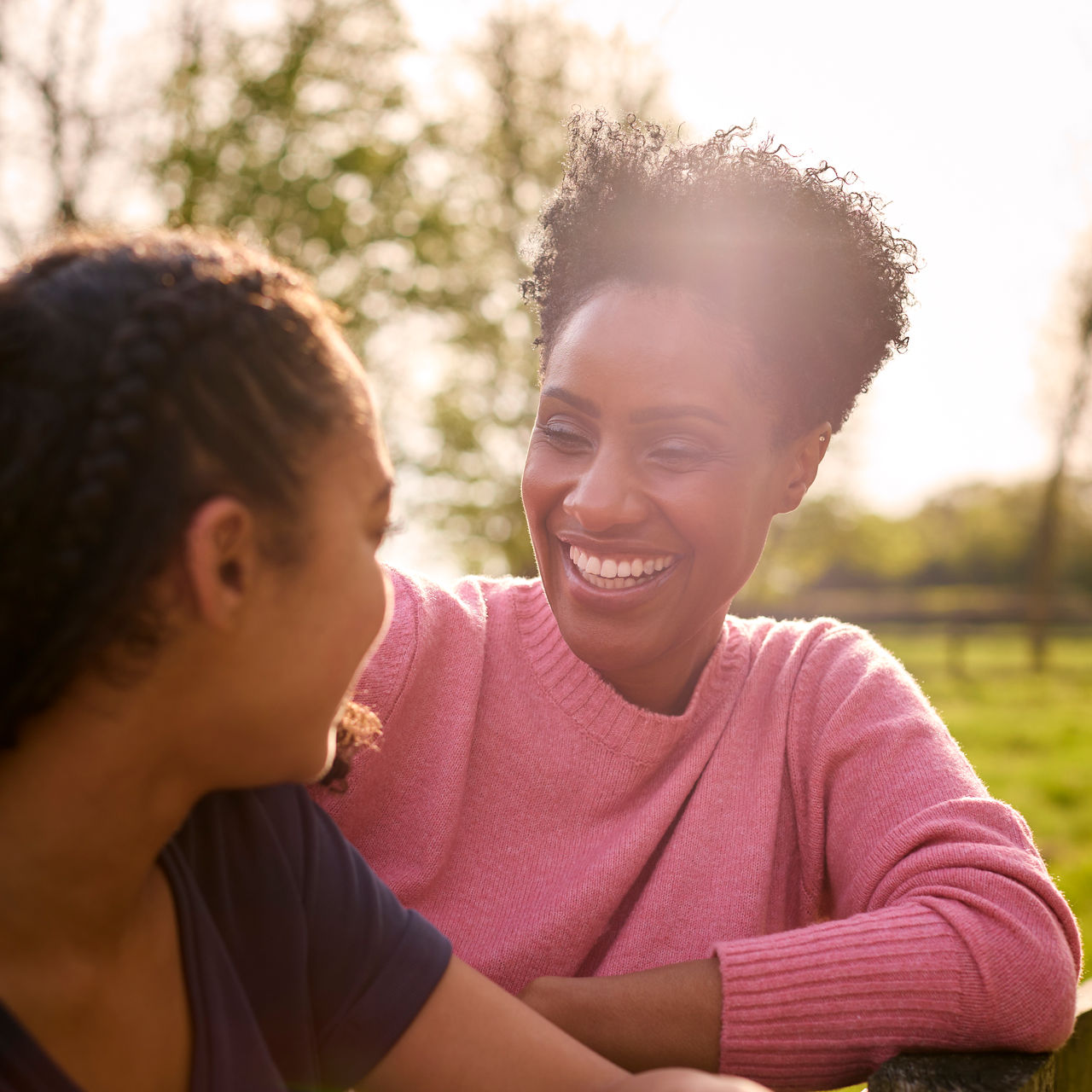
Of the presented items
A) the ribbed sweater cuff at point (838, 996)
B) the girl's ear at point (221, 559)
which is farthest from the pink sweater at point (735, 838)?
the girl's ear at point (221, 559)

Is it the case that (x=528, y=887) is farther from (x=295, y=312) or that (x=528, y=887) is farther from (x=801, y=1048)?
(x=295, y=312)

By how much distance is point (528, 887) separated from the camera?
208cm

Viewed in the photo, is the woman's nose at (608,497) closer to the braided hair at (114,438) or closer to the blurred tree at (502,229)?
the braided hair at (114,438)

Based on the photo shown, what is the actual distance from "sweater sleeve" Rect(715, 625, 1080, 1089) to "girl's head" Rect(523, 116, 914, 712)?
52cm

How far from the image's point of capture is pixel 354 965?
148cm

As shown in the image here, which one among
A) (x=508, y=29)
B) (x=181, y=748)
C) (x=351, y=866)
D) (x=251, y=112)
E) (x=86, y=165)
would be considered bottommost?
(x=351, y=866)

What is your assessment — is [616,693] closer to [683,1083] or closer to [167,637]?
[683,1083]

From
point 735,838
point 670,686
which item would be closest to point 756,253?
point 670,686

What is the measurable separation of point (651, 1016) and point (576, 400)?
1.08 m

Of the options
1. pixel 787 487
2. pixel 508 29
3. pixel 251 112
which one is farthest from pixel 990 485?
pixel 787 487

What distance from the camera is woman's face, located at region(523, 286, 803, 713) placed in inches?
82.7

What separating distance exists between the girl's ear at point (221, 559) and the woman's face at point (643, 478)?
99 centimetres

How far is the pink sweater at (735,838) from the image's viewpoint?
173cm

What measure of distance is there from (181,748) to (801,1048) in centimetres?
110
